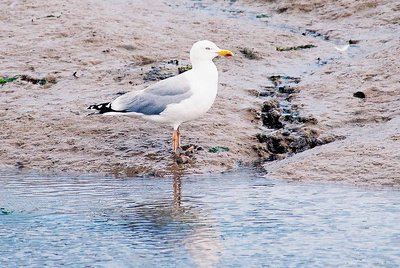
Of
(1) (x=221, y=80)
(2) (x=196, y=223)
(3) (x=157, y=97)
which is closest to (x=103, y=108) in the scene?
(3) (x=157, y=97)

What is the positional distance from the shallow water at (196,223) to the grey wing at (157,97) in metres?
1.08

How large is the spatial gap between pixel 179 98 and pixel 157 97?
0.30m

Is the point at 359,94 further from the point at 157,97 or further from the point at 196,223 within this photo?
the point at 196,223

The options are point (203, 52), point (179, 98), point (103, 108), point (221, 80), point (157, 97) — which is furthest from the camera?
point (221, 80)

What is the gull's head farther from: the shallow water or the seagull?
the shallow water

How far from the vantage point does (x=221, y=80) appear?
543 inches

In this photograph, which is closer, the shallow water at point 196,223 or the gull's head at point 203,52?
the shallow water at point 196,223

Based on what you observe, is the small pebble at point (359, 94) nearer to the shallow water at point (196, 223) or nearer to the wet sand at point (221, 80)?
the wet sand at point (221, 80)

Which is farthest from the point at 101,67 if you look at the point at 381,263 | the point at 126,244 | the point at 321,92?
the point at 381,263

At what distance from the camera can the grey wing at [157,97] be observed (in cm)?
1102

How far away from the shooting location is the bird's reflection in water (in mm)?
7258

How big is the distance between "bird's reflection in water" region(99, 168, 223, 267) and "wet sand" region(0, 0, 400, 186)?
5.06ft

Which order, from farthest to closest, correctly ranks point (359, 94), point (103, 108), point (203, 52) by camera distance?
point (359, 94)
point (103, 108)
point (203, 52)

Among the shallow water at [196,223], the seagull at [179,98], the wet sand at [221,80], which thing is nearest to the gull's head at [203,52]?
the seagull at [179,98]
